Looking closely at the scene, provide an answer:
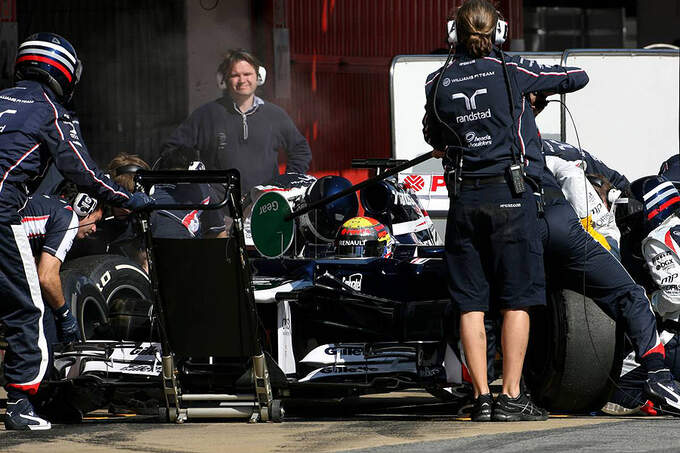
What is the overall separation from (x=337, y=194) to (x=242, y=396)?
5.12ft

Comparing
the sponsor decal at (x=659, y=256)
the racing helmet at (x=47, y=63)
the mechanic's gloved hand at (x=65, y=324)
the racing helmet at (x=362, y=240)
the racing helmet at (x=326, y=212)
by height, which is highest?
the racing helmet at (x=47, y=63)

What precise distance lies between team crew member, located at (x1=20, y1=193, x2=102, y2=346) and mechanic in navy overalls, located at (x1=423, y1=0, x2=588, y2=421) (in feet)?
8.11

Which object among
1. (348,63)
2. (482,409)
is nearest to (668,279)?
(482,409)

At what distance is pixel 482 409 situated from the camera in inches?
287

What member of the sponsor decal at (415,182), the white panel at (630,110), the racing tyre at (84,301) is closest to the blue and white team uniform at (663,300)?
the racing tyre at (84,301)

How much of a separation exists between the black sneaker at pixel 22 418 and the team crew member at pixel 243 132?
15.2ft

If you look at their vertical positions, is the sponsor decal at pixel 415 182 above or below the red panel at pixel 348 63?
below

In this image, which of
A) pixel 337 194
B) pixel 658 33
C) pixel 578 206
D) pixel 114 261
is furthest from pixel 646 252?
pixel 658 33

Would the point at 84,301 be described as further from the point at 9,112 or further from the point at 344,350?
the point at 344,350

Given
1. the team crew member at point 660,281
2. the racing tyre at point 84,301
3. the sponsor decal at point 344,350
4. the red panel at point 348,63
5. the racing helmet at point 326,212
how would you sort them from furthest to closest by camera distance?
the red panel at point 348,63, the racing tyre at point 84,301, the racing helmet at point 326,212, the team crew member at point 660,281, the sponsor decal at point 344,350

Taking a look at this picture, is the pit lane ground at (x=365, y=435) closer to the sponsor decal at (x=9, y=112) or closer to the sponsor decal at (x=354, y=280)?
the sponsor decal at (x=354, y=280)

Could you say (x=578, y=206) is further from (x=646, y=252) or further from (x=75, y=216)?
(x=75, y=216)

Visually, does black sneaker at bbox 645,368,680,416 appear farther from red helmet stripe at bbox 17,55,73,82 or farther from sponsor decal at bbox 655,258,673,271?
red helmet stripe at bbox 17,55,73,82

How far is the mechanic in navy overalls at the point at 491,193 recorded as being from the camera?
7.34m
